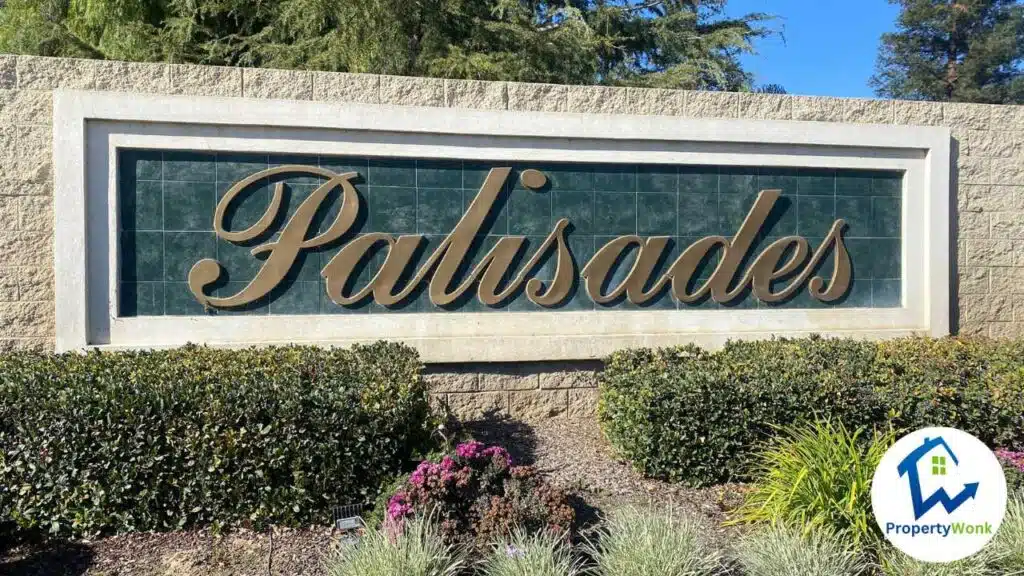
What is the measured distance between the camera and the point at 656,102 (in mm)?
8250

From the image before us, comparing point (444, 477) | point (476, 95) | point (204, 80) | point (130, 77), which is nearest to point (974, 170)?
point (476, 95)

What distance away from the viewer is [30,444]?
5.20 m

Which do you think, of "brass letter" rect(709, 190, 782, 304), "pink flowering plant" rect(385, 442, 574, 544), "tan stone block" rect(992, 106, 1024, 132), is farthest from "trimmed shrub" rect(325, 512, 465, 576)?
"tan stone block" rect(992, 106, 1024, 132)

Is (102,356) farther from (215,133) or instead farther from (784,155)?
(784,155)

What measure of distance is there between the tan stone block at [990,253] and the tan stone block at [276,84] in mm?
7618

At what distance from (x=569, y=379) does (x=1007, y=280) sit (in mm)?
5460

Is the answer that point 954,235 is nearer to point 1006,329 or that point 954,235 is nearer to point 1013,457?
point 1006,329

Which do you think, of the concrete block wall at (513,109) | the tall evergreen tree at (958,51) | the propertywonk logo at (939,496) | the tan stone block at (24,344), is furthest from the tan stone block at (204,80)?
the tall evergreen tree at (958,51)

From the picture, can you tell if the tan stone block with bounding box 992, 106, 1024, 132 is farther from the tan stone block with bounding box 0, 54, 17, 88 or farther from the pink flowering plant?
the tan stone block with bounding box 0, 54, 17, 88

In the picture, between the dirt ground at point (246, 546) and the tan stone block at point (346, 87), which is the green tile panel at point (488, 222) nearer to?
the tan stone block at point (346, 87)

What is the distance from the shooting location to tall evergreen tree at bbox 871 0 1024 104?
31938 mm

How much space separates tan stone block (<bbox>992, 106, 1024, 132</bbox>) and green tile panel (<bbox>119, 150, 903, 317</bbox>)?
1.53 m

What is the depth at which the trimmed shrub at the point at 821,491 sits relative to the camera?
4910 mm

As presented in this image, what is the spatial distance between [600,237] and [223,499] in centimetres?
453
